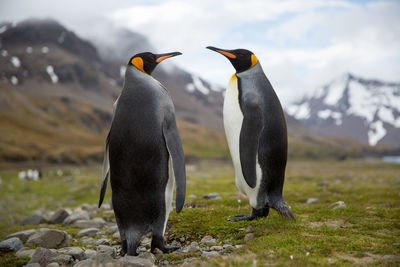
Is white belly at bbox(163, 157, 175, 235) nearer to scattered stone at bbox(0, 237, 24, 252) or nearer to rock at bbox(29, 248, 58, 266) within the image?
rock at bbox(29, 248, 58, 266)

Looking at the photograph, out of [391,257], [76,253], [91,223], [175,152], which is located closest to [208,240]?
[175,152]

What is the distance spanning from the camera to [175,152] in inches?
232

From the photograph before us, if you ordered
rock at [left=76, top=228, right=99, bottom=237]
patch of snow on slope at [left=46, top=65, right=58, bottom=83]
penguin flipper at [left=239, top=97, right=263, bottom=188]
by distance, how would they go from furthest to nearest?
patch of snow on slope at [left=46, top=65, right=58, bottom=83] < rock at [left=76, top=228, right=99, bottom=237] < penguin flipper at [left=239, top=97, right=263, bottom=188]

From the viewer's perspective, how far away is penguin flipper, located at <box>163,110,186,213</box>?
568 cm

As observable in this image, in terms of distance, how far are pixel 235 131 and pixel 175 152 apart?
1875mm

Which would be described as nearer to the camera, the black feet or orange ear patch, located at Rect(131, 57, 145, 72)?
orange ear patch, located at Rect(131, 57, 145, 72)

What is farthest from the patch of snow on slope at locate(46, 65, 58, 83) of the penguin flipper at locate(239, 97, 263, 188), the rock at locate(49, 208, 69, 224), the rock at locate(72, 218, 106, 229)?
the penguin flipper at locate(239, 97, 263, 188)

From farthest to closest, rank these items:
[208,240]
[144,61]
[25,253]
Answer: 1. [25,253]
2. [208,240]
3. [144,61]

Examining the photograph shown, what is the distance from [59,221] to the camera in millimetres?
11438

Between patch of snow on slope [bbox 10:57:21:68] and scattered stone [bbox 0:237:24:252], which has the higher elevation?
patch of snow on slope [bbox 10:57:21:68]

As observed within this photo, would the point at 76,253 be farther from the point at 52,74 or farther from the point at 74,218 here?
the point at 52,74

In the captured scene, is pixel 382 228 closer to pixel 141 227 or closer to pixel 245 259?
pixel 245 259

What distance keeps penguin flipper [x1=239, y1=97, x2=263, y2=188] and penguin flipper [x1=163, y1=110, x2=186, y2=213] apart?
1484 mm

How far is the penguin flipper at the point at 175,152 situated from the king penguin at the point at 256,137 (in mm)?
1505
